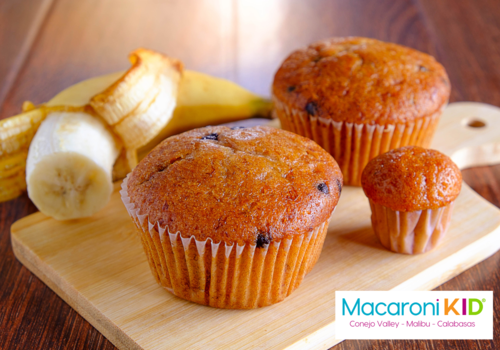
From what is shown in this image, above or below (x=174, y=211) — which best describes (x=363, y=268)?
below

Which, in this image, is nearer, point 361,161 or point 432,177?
point 432,177

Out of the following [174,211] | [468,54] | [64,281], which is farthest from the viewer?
[468,54]

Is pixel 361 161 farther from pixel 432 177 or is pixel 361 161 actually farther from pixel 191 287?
pixel 191 287

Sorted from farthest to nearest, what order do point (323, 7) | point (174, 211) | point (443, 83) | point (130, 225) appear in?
point (323, 7) < point (443, 83) < point (130, 225) < point (174, 211)

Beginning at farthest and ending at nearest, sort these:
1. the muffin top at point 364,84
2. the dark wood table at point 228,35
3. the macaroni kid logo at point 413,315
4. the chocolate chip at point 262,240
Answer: the dark wood table at point 228,35
the muffin top at point 364,84
the macaroni kid logo at point 413,315
the chocolate chip at point 262,240

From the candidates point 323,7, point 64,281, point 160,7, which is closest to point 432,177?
point 64,281

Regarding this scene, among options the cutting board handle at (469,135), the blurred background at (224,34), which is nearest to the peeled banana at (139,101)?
the cutting board handle at (469,135)

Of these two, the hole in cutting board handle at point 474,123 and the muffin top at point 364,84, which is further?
the hole in cutting board handle at point 474,123

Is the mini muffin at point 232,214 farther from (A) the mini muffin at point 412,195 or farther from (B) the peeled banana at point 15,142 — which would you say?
(B) the peeled banana at point 15,142
